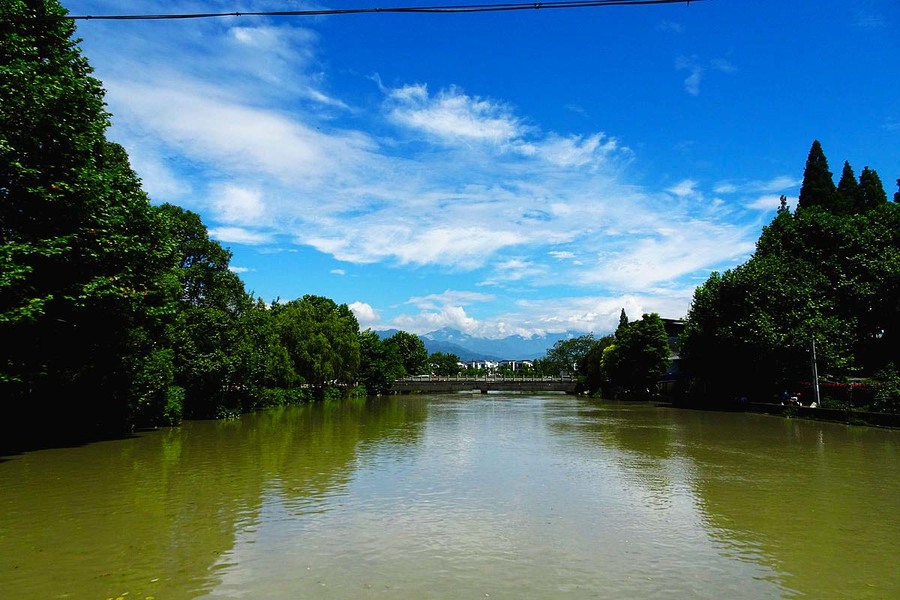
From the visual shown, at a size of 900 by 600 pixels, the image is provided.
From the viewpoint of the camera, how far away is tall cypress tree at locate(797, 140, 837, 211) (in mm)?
55781

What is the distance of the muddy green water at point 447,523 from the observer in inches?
315

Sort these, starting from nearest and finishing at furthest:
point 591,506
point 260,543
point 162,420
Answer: point 260,543
point 591,506
point 162,420

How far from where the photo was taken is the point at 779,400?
146 ft

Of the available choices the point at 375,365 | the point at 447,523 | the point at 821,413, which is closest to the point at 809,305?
the point at 821,413

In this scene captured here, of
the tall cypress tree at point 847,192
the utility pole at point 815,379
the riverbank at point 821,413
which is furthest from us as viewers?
the tall cypress tree at point 847,192

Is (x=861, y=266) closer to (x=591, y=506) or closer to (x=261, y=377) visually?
(x=591, y=506)

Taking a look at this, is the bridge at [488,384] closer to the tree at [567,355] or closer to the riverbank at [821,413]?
the tree at [567,355]

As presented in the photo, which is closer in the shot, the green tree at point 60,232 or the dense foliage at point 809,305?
the green tree at point 60,232

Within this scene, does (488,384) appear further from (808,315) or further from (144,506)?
(144,506)

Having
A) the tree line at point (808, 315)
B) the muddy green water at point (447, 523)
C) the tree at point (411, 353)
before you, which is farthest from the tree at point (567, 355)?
the muddy green water at point (447, 523)

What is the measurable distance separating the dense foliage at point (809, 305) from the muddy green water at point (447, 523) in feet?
67.6

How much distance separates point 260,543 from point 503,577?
4100 millimetres

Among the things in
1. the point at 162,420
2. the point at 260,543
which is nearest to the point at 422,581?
the point at 260,543

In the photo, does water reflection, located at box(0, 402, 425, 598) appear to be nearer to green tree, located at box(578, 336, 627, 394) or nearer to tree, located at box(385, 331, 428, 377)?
green tree, located at box(578, 336, 627, 394)
